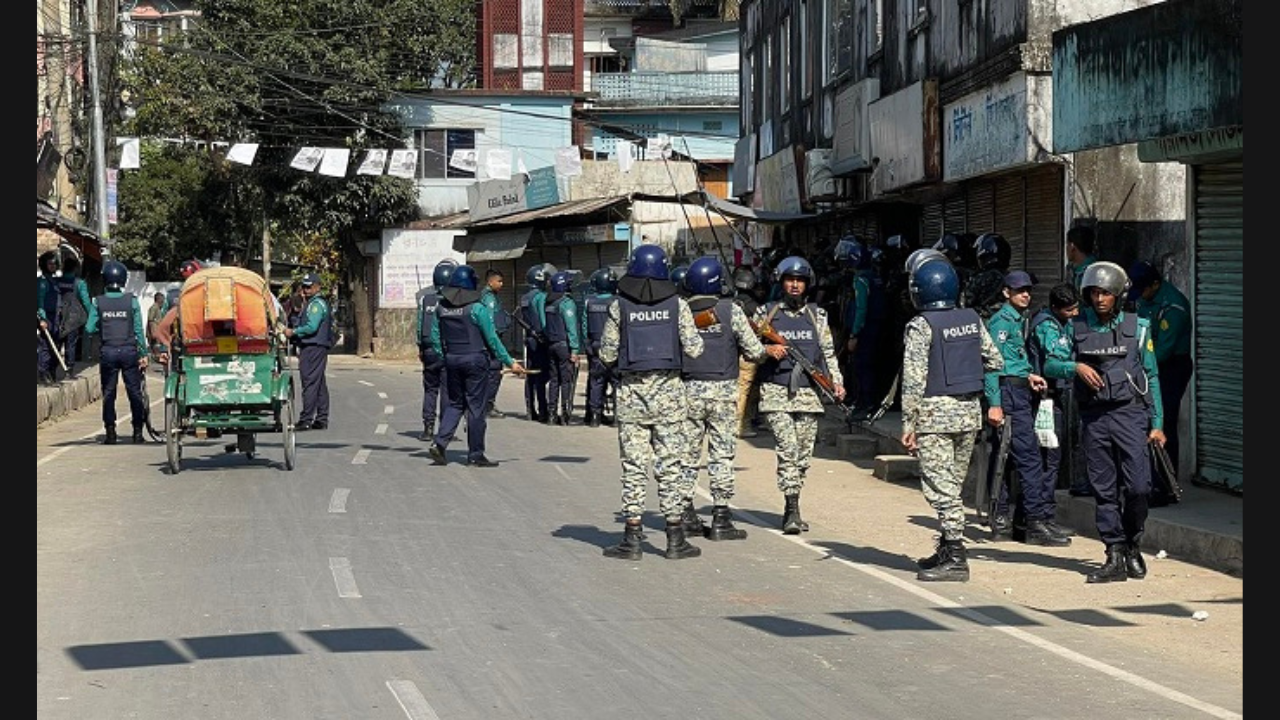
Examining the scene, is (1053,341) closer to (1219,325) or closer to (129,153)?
(1219,325)

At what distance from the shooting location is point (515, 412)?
1073 inches

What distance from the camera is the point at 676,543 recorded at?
40.9 feet

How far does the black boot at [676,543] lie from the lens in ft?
40.9

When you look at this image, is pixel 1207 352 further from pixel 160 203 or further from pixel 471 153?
pixel 160 203

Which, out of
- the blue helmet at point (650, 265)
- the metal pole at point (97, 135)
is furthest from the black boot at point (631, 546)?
the metal pole at point (97, 135)

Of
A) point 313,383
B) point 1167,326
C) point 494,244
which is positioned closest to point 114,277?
point 313,383

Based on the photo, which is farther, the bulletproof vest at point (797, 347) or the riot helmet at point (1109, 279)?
the bulletproof vest at point (797, 347)

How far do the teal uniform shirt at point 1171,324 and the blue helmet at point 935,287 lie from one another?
320cm

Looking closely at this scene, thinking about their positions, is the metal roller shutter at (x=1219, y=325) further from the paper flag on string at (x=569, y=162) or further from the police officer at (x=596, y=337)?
the paper flag on string at (x=569, y=162)

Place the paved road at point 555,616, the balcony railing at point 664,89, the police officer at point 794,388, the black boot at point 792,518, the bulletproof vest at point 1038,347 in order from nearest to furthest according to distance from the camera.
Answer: the paved road at point 555,616 < the bulletproof vest at point 1038,347 < the police officer at point 794,388 < the black boot at point 792,518 < the balcony railing at point 664,89

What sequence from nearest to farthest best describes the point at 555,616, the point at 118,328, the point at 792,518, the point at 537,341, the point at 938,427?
the point at 555,616 → the point at 938,427 → the point at 792,518 → the point at 118,328 → the point at 537,341

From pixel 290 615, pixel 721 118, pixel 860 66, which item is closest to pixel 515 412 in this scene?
pixel 860 66

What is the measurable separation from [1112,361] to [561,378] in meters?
13.9

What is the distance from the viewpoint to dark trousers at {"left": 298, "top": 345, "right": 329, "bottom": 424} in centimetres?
2258
